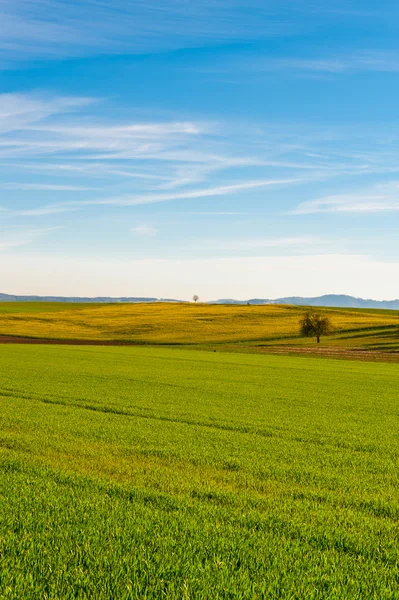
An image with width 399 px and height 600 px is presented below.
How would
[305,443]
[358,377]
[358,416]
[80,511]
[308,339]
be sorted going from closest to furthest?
[80,511] → [305,443] → [358,416] → [358,377] → [308,339]

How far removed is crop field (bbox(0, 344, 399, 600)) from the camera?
21.0 ft

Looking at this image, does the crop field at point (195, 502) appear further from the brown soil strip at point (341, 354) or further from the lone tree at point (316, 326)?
the lone tree at point (316, 326)

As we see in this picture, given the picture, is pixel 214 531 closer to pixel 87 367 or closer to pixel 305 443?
pixel 305 443

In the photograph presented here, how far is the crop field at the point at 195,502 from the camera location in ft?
21.0

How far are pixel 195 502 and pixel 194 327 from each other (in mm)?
101653

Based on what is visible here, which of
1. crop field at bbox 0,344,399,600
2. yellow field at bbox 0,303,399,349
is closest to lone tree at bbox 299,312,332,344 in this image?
yellow field at bbox 0,303,399,349

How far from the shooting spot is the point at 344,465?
41.2ft

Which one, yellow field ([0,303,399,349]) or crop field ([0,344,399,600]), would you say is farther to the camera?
yellow field ([0,303,399,349])

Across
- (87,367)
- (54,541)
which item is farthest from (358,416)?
(87,367)

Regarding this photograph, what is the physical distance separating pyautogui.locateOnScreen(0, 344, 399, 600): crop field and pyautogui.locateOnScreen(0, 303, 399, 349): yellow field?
7259cm

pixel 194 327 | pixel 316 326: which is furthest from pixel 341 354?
pixel 194 327

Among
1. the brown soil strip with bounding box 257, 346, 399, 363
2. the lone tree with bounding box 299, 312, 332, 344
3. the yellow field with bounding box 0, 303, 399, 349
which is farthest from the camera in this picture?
the yellow field with bounding box 0, 303, 399, 349

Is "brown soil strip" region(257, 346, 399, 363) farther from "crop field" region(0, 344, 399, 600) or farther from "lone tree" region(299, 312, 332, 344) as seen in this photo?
"crop field" region(0, 344, 399, 600)

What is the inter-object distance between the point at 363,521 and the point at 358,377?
3050 cm
